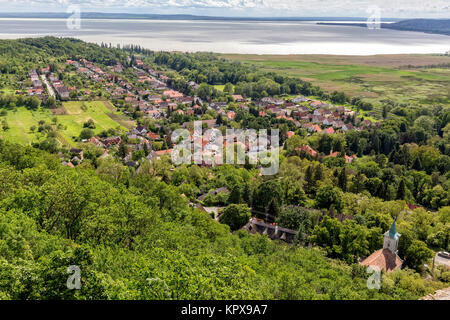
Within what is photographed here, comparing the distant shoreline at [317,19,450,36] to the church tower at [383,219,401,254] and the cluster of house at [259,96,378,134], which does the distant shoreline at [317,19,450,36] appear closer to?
the cluster of house at [259,96,378,134]

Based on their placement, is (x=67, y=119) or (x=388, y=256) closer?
(x=388, y=256)

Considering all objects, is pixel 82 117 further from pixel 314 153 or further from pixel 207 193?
pixel 314 153

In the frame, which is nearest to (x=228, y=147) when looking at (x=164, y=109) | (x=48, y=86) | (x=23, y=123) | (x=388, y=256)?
(x=388, y=256)

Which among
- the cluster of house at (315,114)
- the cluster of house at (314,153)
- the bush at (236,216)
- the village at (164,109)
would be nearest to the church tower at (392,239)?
the bush at (236,216)

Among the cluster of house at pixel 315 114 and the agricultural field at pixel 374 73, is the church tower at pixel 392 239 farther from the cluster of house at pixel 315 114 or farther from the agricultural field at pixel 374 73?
the agricultural field at pixel 374 73

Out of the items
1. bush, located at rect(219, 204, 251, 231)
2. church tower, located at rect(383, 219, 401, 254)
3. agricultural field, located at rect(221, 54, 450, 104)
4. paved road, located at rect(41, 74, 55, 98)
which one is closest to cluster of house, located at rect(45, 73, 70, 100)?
paved road, located at rect(41, 74, 55, 98)
